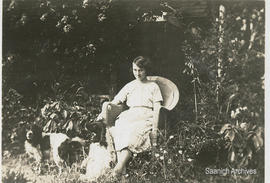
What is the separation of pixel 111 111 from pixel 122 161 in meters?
0.57

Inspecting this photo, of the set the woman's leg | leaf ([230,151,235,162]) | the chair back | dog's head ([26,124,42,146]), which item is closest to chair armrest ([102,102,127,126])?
the woman's leg

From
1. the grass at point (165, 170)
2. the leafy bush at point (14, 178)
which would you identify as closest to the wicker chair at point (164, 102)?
the grass at point (165, 170)

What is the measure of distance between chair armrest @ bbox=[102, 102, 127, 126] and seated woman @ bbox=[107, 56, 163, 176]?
1.8 inches

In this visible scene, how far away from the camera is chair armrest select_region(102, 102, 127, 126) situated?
457 centimetres

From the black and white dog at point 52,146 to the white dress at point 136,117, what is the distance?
487 mm

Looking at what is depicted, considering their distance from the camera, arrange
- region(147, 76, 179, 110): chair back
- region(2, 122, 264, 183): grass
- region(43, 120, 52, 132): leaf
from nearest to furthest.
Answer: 1. region(2, 122, 264, 183): grass
2. region(147, 76, 179, 110): chair back
3. region(43, 120, 52, 132): leaf

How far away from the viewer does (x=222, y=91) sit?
4.58 metres

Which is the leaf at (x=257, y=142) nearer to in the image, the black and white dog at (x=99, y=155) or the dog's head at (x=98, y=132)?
the black and white dog at (x=99, y=155)

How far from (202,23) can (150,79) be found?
0.87 metres

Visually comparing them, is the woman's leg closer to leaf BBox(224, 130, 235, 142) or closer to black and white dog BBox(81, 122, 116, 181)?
black and white dog BBox(81, 122, 116, 181)

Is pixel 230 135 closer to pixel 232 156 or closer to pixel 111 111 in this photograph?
pixel 232 156

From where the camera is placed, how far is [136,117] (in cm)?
454

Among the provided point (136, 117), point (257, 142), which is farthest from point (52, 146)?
point (257, 142)

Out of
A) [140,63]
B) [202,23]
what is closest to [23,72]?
[140,63]
